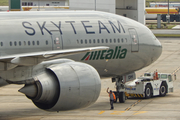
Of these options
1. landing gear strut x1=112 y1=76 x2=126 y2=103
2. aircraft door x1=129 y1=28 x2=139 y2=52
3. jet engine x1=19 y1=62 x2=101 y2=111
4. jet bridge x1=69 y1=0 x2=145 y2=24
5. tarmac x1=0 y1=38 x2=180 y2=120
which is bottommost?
tarmac x1=0 y1=38 x2=180 y2=120

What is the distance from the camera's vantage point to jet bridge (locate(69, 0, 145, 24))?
258 feet

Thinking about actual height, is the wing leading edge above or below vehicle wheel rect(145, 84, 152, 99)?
above

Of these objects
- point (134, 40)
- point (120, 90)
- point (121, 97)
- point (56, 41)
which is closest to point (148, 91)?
point (120, 90)

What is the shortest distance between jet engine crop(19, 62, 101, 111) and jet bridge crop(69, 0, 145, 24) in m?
59.3

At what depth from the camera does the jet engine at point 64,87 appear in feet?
59.2

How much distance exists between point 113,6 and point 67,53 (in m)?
61.7

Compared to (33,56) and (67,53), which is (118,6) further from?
(33,56)

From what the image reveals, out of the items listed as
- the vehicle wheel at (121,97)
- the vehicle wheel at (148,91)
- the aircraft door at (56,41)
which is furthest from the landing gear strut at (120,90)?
the aircraft door at (56,41)

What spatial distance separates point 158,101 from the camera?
2811 cm

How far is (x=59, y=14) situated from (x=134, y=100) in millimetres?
8929

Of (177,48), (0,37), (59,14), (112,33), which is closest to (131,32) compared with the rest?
(112,33)

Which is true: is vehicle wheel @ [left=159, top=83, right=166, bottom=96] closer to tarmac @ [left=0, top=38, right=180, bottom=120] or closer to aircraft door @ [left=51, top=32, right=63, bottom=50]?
tarmac @ [left=0, top=38, right=180, bottom=120]

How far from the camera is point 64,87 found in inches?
706

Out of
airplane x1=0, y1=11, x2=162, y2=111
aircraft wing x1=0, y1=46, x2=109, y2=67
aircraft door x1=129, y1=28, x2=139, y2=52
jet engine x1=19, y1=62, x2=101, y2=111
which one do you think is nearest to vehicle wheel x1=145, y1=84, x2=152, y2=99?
airplane x1=0, y1=11, x2=162, y2=111
